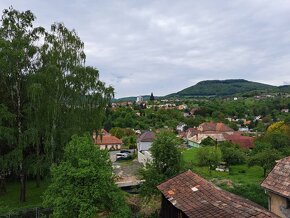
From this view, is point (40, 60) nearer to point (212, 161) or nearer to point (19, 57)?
point (19, 57)

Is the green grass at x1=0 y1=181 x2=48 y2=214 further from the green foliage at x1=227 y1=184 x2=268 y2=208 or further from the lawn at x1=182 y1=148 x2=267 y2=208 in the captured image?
the green foliage at x1=227 y1=184 x2=268 y2=208

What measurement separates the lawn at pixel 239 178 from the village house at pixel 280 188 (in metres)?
8.51

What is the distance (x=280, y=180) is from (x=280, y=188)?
0.63 metres

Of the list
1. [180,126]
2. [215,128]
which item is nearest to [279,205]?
[215,128]

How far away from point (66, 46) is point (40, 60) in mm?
2246

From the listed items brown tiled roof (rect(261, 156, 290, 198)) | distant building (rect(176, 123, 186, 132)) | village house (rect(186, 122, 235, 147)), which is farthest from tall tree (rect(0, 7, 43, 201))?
distant building (rect(176, 123, 186, 132))

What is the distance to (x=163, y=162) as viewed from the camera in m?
23.7

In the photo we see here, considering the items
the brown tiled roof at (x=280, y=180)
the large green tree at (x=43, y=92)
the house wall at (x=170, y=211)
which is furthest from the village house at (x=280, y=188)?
the large green tree at (x=43, y=92)

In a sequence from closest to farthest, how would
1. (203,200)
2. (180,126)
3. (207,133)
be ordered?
(203,200)
(207,133)
(180,126)

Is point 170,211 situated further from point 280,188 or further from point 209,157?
point 209,157

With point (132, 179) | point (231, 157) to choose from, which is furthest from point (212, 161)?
point (132, 179)

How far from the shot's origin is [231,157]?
48906 millimetres

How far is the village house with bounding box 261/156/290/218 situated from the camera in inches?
640

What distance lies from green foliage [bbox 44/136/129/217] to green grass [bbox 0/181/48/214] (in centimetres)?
624
